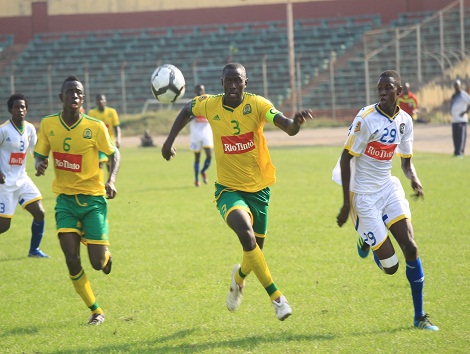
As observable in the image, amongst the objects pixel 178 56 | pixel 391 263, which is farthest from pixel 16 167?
pixel 178 56

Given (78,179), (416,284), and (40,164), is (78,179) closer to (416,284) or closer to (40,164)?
(40,164)

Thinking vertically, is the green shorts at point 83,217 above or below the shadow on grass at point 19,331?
above

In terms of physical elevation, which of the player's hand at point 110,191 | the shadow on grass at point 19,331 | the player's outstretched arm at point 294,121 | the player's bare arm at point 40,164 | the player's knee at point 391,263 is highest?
the player's outstretched arm at point 294,121

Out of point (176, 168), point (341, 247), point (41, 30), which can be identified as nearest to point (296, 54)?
point (41, 30)

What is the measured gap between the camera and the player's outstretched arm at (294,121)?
6.66 meters

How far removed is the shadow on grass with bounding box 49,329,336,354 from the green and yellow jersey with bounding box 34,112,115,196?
5.55 feet

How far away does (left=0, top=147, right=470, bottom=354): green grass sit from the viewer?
22.1 feet

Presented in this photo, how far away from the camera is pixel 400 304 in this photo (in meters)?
7.80

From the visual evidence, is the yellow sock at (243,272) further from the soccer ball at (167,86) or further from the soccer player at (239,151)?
the soccer ball at (167,86)

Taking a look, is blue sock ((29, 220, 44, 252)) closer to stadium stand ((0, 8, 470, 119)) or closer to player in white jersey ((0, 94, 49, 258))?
player in white jersey ((0, 94, 49, 258))

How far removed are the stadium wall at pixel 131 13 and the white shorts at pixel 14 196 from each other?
131 ft

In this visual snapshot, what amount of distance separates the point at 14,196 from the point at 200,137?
369 inches

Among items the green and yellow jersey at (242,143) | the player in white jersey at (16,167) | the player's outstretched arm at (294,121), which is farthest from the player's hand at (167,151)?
the player in white jersey at (16,167)

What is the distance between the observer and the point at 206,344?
667 cm
